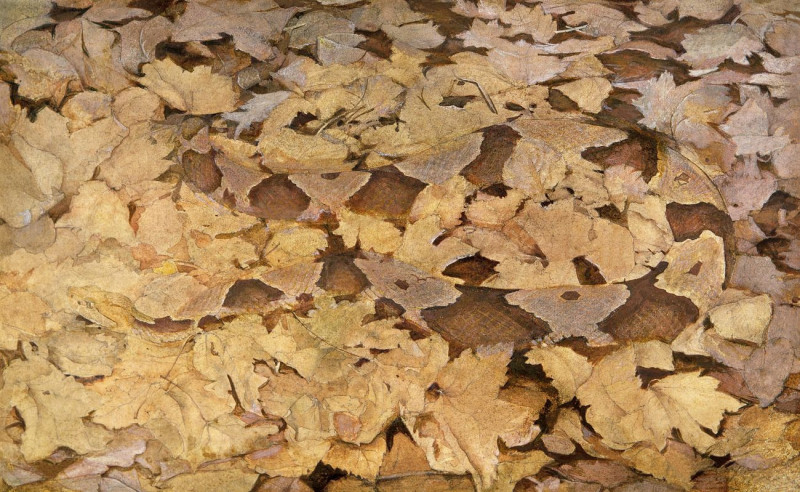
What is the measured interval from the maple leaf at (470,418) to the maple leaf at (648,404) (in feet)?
0.65

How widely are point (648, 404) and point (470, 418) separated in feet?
1.66

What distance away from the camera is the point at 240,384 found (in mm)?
2145

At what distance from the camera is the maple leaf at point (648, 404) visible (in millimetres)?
2115

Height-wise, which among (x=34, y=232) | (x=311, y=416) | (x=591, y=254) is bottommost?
(x=311, y=416)

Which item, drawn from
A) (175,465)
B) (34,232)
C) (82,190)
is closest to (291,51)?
(82,190)

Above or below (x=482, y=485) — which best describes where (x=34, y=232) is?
above

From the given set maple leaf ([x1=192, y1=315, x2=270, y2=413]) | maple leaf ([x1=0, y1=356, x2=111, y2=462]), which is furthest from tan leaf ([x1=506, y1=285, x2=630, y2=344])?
maple leaf ([x1=0, y1=356, x2=111, y2=462])

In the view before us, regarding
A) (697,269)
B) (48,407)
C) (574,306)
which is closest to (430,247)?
(574,306)

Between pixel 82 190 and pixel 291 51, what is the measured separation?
701 mm

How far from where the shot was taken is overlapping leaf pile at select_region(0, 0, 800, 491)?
209 centimetres

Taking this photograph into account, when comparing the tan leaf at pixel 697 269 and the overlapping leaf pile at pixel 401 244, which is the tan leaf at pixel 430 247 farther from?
the tan leaf at pixel 697 269

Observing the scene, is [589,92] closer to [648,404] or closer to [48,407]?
[648,404]

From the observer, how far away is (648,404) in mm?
2127

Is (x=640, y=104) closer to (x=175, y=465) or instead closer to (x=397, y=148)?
(x=397, y=148)
